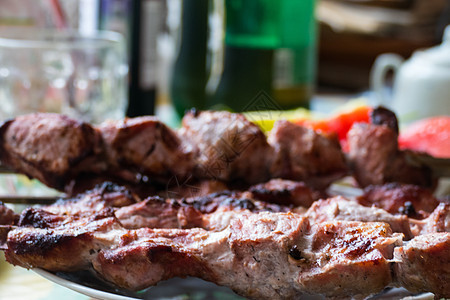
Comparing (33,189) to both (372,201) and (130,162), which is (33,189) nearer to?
(130,162)

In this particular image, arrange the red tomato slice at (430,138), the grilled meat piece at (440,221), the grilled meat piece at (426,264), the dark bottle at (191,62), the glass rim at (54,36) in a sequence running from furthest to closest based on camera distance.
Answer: the dark bottle at (191,62), the glass rim at (54,36), the red tomato slice at (430,138), the grilled meat piece at (440,221), the grilled meat piece at (426,264)

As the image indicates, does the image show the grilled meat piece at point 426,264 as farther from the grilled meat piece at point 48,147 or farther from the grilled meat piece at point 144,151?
the grilled meat piece at point 48,147

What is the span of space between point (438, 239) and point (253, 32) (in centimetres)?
200

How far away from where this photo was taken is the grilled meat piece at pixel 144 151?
51.1 inches

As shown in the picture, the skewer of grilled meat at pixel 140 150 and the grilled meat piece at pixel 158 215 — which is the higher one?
the skewer of grilled meat at pixel 140 150

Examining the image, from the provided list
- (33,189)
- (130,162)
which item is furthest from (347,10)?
(130,162)

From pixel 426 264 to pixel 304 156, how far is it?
1.74 feet

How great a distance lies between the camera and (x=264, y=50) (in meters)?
2.80

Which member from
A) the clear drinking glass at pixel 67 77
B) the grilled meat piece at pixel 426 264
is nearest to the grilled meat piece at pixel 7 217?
the grilled meat piece at pixel 426 264

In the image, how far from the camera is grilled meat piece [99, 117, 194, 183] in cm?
130

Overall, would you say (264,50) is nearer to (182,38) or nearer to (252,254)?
(182,38)

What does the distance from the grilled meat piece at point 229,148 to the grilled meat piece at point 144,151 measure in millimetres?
37

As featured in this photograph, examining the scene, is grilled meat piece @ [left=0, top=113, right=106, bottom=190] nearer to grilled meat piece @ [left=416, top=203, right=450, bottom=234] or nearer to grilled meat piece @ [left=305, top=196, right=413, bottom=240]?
grilled meat piece @ [left=305, top=196, right=413, bottom=240]

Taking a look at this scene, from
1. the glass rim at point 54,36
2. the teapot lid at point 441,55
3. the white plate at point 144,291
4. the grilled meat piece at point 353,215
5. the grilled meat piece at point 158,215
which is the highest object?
the glass rim at point 54,36
